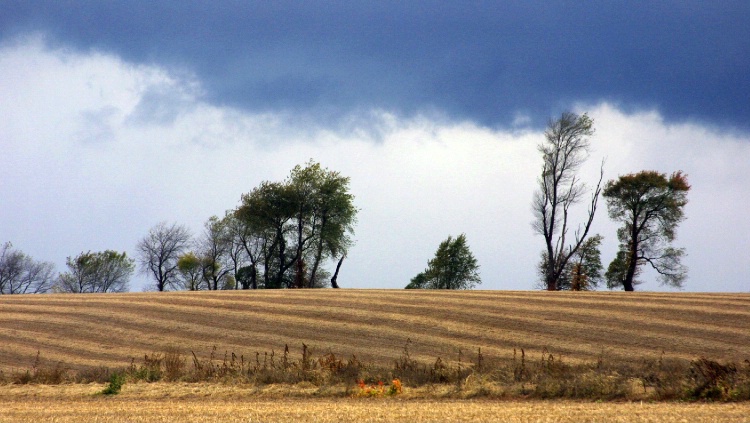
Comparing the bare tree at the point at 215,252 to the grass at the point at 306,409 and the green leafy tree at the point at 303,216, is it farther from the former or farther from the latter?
the grass at the point at 306,409

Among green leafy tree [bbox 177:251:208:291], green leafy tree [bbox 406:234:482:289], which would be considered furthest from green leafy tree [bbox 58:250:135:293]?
green leafy tree [bbox 406:234:482:289]

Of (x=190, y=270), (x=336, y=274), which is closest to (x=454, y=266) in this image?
(x=336, y=274)

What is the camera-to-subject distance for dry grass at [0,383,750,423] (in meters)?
10.6

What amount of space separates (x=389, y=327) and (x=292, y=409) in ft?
37.3

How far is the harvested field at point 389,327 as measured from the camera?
64.5 ft

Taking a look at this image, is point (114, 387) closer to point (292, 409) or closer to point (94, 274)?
point (292, 409)

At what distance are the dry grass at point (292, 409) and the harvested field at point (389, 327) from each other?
5.01 m

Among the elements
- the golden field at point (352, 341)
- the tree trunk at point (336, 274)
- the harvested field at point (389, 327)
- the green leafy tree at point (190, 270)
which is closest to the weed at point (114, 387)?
the golden field at point (352, 341)

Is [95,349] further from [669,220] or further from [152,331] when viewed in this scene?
[669,220]

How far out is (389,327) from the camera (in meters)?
23.2

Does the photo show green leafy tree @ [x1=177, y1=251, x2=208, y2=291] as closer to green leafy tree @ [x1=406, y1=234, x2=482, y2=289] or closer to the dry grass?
green leafy tree @ [x1=406, y1=234, x2=482, y2=289]

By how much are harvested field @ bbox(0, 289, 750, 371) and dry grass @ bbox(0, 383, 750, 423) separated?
5006 millimetres

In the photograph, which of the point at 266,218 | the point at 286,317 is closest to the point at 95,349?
the point at 286,317

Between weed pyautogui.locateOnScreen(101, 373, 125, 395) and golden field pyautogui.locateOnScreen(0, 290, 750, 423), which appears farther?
weed pyautogui.locateOnScreen(101, 373, 125, 395)
